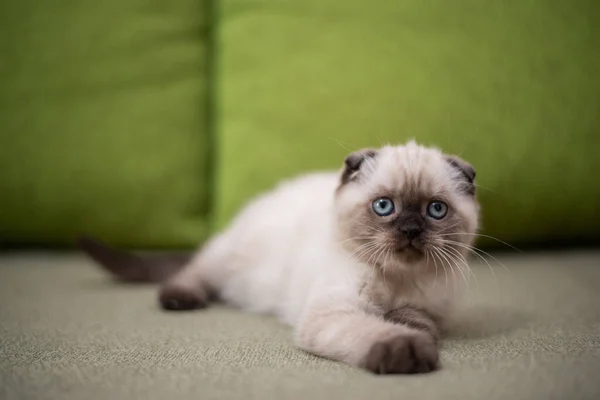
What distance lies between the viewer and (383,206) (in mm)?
1417

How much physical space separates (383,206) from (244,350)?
0.47 meters

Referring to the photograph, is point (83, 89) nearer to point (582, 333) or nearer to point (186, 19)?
point (186, 19)

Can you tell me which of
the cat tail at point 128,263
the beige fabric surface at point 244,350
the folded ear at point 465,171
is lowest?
the cat tail at point 128,263

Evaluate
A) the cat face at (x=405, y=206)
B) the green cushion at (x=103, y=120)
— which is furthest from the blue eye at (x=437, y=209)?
the green cushion at (x=103, y=120)

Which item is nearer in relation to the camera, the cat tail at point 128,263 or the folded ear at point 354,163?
the folded ear at point 354,163

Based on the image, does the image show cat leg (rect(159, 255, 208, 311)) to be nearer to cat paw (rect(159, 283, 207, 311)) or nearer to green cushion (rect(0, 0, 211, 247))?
cat paw (rect(159, 283, 207, 311))

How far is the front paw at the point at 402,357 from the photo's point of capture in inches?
42.8

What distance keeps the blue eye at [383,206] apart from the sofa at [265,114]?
0.73 meters

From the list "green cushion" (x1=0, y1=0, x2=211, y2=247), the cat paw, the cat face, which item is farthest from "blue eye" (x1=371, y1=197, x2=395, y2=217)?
"green cushion" (x1=0, y1=0, x2=211, y2=247)

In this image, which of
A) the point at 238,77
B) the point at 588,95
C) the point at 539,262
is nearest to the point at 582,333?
the point at 539,262

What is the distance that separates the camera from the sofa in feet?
7.41

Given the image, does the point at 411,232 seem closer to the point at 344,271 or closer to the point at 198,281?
the point at 344,271

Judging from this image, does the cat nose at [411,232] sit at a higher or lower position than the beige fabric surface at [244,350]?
higher

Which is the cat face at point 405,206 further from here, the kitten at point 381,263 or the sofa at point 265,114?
the sofa at point 265,114
